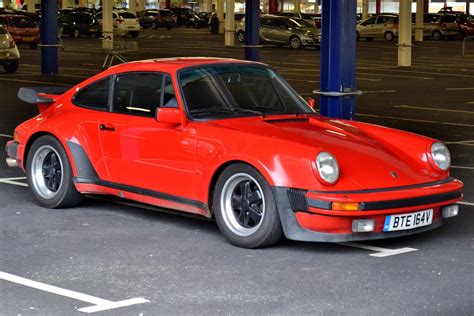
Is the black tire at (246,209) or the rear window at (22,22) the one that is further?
the rear window at (22,22)

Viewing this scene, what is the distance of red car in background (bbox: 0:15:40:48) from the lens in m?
40.3

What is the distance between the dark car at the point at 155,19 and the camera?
6675 centimetres

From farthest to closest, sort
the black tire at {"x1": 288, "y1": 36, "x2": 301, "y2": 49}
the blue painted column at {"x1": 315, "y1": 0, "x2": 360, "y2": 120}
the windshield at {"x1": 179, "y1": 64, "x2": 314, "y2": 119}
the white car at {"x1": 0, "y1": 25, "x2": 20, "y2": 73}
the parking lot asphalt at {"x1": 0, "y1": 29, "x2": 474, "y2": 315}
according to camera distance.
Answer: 1. the black tire at {"x1": 288, "y1": 36, "x2": 301, "y2": 49}
2. the white car at {"x1": 0, "y1": 25, "x2": 20, "y2": 73}
3. the blue painted column at {"x1": 315, "y1": 0, "x2": 360, "y2": 120}
4. the windshield at {"x1": 179, "y1": 64, "x2": 314, "y2": 119}
5. the parking lot asphalt at {"x1": 0, "y1": 29, "x2": 474, "y2": 315}

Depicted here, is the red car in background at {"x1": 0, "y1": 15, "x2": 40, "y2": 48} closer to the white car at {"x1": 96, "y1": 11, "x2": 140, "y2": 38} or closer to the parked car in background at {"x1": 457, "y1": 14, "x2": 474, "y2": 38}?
the white car at {"x1": 96, "y1": 11, "x2": 140, "y2": 38}

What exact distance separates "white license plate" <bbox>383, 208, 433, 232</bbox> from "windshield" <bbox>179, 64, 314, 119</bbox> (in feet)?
4.46

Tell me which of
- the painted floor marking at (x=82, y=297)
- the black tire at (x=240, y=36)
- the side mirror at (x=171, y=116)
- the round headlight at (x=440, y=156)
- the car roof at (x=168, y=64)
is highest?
the black tire at (x=240, y=36)

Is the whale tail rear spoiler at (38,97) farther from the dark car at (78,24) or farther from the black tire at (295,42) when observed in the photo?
the dark car at (78,24)

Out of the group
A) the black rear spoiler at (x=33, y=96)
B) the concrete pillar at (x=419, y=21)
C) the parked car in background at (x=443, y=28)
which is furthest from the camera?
the parked car in background at (x=443, y=28)

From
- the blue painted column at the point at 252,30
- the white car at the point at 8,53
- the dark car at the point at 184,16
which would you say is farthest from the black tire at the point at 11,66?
the dark car at the point at 184,16

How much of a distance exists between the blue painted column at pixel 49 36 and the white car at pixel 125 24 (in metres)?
24.5

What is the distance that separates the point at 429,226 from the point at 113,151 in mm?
2481

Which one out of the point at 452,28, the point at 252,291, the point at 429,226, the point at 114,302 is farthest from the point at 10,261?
the point at 452,28

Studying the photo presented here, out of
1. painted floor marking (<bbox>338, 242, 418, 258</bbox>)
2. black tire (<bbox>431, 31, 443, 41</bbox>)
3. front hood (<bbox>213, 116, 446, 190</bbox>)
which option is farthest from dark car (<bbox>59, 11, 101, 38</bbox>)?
painted floor marking (<bbox>338, 242, 418, 258</bbox>)

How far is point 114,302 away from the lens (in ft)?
19.0
